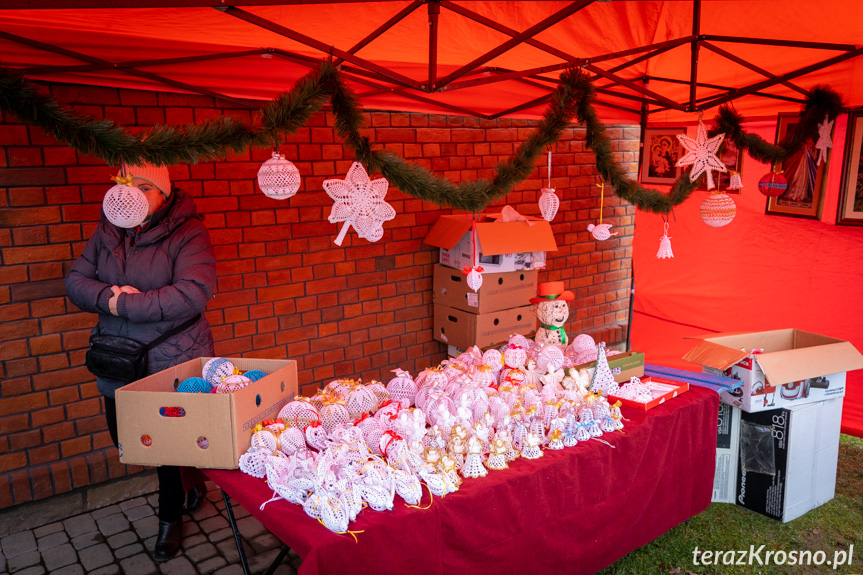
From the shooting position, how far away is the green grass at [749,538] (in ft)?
10.6

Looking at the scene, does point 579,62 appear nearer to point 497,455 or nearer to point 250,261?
point 497,455

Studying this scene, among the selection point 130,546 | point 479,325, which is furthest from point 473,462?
point 479,325

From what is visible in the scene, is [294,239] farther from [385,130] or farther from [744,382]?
[744,382]

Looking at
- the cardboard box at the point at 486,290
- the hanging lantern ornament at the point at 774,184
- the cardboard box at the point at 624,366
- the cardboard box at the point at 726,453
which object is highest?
the hanging lantern ornament at the point at 774,184

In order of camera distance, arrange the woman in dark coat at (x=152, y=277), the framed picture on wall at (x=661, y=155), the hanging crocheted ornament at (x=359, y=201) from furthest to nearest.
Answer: the framed picture on wall at (x=661, y=155)
the woman in dark coat at (x=152, y=277)
the hanging crocheted ornament at (x=359, y=201)

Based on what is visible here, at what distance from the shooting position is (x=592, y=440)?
2777 millimetres

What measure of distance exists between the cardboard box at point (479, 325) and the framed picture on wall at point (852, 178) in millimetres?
2392

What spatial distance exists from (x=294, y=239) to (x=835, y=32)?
3.44m

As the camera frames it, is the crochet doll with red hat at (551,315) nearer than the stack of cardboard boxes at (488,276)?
Yes

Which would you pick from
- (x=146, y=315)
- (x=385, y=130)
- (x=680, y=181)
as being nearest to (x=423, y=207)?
(x=385, y=130)

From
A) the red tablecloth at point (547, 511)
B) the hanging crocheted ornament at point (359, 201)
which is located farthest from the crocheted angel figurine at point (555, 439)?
the hanging crocheted ornament at point (359, 201)

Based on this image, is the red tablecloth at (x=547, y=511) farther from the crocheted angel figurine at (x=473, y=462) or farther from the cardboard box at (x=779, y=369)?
the cardboard box at (x=779, y=369)

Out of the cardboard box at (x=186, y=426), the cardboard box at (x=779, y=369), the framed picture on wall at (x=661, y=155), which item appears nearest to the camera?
the cardboard box at (x=186, y=426)

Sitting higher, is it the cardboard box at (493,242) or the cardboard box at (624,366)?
the cardboard box at (493,242)
